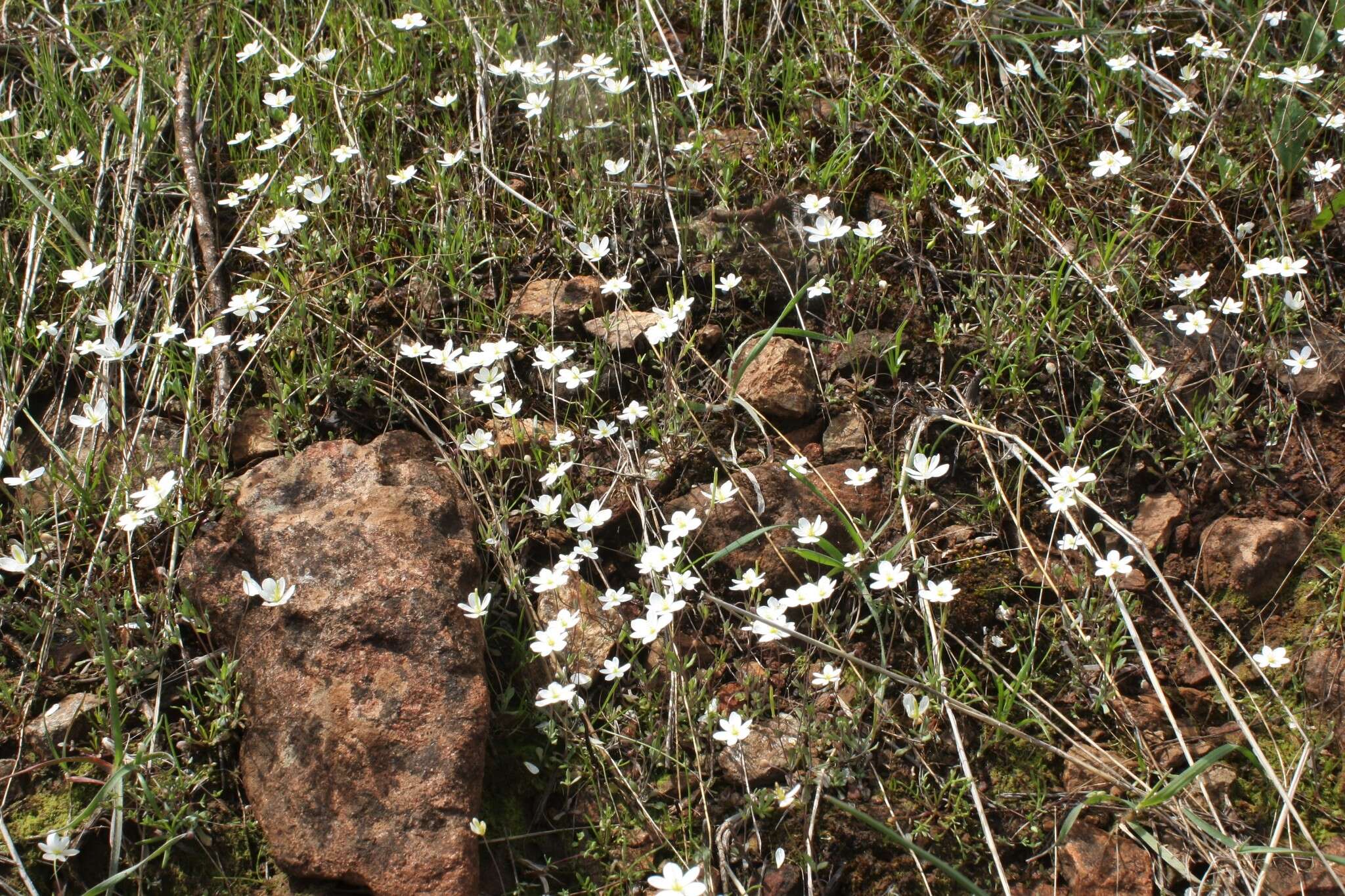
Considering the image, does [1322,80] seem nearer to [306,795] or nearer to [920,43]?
[920,43]

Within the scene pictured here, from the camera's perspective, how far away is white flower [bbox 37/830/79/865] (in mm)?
2314

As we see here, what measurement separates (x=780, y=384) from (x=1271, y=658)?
1.49 meters

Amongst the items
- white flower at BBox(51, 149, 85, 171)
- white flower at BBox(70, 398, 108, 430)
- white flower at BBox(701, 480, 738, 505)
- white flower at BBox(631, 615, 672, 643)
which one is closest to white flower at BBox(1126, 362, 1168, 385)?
white flower at BBox(701, 480, 738, 505)

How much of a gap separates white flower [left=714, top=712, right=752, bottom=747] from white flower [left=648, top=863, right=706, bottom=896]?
318 millimetres

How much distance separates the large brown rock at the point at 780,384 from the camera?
317 centimetres

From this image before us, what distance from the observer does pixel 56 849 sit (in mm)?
2320

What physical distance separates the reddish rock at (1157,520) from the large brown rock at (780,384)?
0.99 meters

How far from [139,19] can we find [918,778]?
395cm

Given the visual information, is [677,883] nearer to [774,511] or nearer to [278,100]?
[774,511]

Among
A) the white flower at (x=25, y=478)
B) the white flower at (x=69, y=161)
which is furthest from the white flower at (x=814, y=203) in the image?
the white flower at (x=69, y=161)

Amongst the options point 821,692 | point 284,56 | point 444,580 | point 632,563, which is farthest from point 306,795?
point 284,56

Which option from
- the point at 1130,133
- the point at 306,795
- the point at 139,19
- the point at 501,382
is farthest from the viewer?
the point at 139,19

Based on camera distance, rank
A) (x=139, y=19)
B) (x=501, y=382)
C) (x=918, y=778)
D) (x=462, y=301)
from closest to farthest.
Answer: (x=918, y=778)
(x=501, y=382)
(x=462, y=301)
(x=139, y=19)

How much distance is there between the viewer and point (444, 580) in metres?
2.62
